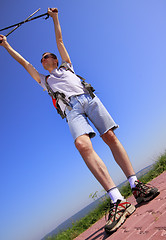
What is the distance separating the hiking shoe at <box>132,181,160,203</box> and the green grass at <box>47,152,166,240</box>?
7.77ft

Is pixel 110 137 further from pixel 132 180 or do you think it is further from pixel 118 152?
pixel 132 180

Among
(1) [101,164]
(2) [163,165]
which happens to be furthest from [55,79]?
(2) [163,165]

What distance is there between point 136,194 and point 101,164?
587 millimetres

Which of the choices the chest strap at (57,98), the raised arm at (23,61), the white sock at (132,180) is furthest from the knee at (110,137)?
the raised arm at (23,61)

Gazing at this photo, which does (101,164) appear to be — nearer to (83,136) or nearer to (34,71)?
(83,136)

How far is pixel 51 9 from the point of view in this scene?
314 cm

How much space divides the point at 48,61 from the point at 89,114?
116 centimetres

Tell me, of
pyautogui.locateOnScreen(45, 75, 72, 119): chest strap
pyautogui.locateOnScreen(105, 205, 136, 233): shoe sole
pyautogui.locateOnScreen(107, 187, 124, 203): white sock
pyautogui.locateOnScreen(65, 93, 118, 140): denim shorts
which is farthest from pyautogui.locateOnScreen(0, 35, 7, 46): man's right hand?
pyautogui.locateOnScreen(105, 205, 136, 233): shoe sole

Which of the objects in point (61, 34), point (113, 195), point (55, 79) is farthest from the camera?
point (61, 34)

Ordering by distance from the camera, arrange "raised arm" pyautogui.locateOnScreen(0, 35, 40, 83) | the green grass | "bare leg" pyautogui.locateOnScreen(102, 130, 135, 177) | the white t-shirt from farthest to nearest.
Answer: the green grass, "raised arm" pyautogui.locateOnScreen(0, 35, 40, 83), the white t-shirt, "bare leg" pyautogui.locateOnScreen(102, 130, 135, 177)

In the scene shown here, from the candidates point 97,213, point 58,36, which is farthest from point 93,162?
point 97,213

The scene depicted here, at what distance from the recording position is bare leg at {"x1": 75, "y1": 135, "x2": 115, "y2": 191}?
2.03 m

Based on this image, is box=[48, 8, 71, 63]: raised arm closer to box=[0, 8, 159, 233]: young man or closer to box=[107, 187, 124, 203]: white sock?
box=[0, 8, 159, 233]: young man

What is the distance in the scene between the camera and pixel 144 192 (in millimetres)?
2127
